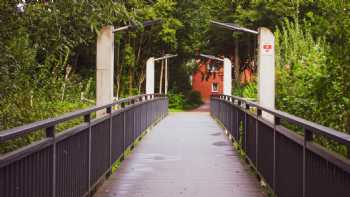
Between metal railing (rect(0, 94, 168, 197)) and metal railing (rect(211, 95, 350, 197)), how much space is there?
2081 millimetres

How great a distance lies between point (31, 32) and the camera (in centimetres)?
947

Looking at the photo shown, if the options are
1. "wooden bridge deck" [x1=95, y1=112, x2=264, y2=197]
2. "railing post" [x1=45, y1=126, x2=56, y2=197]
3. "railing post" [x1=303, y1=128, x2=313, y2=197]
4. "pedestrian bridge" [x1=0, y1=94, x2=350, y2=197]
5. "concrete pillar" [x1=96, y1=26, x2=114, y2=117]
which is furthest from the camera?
"concrete pillar" [x1=96, y1=26, x2=114, y2=117]

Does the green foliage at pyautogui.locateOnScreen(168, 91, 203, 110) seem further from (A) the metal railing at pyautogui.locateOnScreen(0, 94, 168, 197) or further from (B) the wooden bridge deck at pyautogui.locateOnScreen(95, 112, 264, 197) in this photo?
(A) the metal railing at pyautogui.locateOnScreen(0, 94, 168, 197)

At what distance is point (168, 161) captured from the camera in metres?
11.5

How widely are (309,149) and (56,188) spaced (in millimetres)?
2190

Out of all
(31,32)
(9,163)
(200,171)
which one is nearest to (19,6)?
(31,32)

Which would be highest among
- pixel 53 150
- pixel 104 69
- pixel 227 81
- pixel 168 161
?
pixel 104 69

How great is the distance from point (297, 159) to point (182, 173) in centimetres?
438

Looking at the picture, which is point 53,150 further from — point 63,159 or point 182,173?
point 182,173

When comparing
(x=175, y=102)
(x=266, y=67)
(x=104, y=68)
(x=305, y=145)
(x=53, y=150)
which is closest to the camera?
(x=305, y=145)

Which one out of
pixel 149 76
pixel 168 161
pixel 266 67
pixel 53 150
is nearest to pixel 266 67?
pixel 266 67

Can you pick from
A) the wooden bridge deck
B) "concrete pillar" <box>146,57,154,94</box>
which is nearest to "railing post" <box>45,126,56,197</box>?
the wooden bridge deck

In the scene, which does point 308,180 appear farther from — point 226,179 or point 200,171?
point 200,171

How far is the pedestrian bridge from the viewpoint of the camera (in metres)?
4.49
